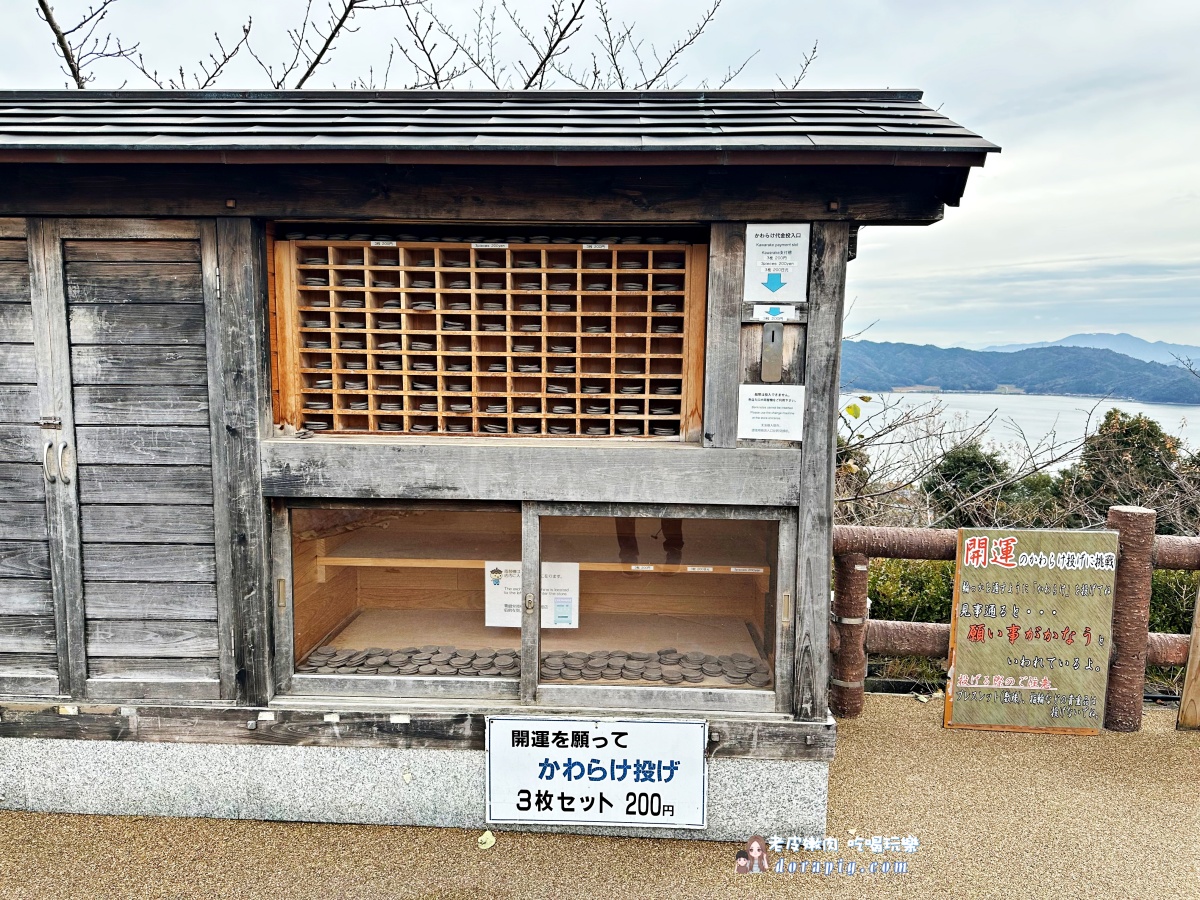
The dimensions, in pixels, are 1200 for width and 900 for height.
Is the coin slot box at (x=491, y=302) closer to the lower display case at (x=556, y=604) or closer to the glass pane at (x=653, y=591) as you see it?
the lower display case at (x=556, y=604)

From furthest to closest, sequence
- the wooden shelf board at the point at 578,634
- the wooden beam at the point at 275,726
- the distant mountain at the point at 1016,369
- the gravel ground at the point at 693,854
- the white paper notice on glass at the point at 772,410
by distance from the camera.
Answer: the distant mountain at the point at 1016,369 < the wooden shelf board at the point at 578,634 < the wooden beam at the point at 275,726 < the white paper notice on glass at the point at 772,410 < the gravel ground at the point at 693,854

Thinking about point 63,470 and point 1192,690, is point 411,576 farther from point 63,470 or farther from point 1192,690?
point 1192,690

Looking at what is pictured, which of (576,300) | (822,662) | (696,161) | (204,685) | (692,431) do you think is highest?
(696,161)

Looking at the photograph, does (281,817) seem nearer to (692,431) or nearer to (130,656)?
(130,656)

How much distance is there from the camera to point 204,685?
3281mm

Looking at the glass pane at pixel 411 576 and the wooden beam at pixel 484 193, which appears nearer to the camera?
the wooden beam at pixel 484 193

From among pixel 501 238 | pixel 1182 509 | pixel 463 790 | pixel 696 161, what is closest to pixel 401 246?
pixel 501 238

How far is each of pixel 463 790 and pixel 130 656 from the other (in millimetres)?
1811

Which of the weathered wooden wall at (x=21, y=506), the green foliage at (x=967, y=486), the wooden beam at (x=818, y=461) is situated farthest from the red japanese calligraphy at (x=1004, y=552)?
the weathered wooden wall at (x=21, y=506)

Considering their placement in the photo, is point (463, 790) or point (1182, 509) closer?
point (463, 790)

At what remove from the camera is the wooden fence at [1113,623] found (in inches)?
159

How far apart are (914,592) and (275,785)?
4769 millimetres

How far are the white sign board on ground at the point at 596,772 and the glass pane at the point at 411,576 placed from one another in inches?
14.4

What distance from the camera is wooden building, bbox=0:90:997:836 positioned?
301cm
